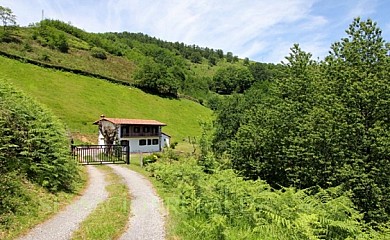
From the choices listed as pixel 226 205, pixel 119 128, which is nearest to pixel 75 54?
pixel 119 128

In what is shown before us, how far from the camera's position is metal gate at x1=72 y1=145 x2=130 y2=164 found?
89.7ft

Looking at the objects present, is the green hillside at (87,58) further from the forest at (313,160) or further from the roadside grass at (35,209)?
the roadside grass at (35,209)

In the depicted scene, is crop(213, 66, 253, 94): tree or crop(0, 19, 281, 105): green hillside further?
crop(213, 66, 253, 94): tree

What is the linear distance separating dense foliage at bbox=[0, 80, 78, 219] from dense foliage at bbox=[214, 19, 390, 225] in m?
14.3

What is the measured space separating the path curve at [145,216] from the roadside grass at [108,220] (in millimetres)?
247

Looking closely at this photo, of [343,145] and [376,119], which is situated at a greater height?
[376,119]

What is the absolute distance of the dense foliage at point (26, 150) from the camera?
10.4 meters

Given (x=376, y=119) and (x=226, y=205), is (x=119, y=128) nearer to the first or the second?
(x=376, y=119)

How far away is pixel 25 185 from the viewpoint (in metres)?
11.1

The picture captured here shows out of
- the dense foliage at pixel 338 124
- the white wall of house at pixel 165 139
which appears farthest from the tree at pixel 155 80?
the dense foliage at pixel 338 124

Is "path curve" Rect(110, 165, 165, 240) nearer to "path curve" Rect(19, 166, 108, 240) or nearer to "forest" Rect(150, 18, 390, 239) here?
"forest" Rect(150, 18, 390, 239)

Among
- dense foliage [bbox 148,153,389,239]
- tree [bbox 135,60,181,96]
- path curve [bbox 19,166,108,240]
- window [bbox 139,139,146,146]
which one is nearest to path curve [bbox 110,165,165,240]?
dense foliage [bbox 148,153,389,239]

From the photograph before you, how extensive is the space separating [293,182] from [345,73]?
8478 millimetres

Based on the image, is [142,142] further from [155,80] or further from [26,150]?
[26,150]
